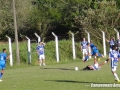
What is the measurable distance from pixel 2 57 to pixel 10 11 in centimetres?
3634

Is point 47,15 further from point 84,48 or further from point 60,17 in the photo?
point 84,48

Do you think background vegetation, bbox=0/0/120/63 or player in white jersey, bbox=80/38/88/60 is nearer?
player in white jersey, bbox=80/38/88/60

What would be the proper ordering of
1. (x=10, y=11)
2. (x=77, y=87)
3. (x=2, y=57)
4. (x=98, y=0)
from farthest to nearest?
(x=10, y=11) < (x=98, y=0) < (x=2, y=57) < (x=77, y=87)

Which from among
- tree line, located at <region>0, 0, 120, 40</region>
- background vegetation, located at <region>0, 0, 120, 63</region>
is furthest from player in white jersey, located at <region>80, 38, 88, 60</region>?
tree line, located at <region>0, 0, 120, 40</region>

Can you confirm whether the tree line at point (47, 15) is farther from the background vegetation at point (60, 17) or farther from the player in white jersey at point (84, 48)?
the player in white jersey at point (84, 48)

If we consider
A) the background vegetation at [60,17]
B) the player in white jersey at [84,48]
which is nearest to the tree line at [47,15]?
the background vegetation at [60,17]

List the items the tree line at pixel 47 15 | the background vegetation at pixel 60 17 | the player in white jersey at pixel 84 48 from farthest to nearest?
the tree line at pixel 47 15
the background vegetation at pixel 60 17
the player in white jersey at pixel 84 48

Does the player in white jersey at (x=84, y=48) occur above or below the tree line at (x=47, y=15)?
below

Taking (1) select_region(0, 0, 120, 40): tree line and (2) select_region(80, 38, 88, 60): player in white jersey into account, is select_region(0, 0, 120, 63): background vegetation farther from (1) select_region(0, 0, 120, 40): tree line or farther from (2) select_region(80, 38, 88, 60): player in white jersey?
(2) select_region(80, 38, 88, 60): player in white jersey

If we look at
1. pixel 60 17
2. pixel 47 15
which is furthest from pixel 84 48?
pixel 47 15

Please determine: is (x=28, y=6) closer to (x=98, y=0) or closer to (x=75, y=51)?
(x=98, y=0)

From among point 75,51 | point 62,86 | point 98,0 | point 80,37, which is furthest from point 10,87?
point 98,0

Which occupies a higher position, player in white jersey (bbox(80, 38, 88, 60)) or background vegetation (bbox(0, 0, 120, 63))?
background vegetation (bbox(0, 0, 120, 63))

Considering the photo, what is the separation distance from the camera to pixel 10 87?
19578mm
